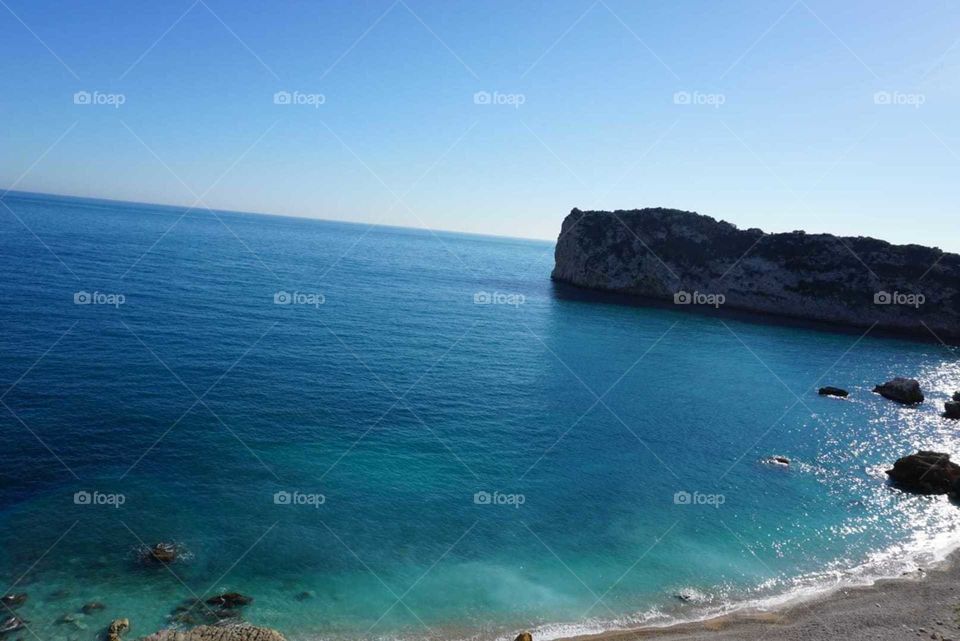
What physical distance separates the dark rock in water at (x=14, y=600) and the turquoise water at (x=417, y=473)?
0.45 metres

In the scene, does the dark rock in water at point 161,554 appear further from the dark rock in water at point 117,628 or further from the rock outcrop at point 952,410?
the rock outcrop at point 952,410

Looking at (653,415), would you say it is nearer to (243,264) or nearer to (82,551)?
(82,551)

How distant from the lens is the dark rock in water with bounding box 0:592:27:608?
18.1m

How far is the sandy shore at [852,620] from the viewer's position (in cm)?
1959

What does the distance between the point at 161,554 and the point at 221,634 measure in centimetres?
593

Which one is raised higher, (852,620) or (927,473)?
(927,473)

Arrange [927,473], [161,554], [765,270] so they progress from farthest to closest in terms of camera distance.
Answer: [765,270] < [927,473] < [161,554]

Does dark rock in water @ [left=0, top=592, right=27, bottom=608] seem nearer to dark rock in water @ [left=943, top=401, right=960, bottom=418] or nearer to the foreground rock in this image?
the foreground rock

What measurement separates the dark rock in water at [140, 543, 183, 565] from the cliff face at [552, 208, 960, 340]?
90.6 m

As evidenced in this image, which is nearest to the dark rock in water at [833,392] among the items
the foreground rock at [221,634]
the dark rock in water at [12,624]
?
the foreground rock at [221,634]

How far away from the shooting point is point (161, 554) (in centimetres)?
2117

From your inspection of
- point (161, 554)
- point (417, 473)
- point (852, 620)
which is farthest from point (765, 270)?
point (161, 554)

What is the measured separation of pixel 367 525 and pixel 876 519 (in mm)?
26567

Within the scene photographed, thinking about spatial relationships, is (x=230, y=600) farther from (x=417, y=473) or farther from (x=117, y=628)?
(x=417, y=473)
